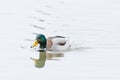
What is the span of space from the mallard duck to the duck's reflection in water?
340 millimetres

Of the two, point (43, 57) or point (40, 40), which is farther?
point (40, 40)

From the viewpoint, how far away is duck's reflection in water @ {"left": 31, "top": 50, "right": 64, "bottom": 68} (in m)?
20.4

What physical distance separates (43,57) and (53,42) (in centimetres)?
146

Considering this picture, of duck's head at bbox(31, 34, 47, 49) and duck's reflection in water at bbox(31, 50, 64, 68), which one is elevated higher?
duck's head at bbox(31, 34, 47, 49)

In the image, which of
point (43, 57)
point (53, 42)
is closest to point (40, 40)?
point (53, 42)

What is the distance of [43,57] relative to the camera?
70.1 ft

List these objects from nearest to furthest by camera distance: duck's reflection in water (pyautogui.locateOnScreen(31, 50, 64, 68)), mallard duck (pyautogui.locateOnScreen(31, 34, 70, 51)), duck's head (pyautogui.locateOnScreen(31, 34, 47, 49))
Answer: duck's reflection in water (pyautogui.locateOnScreen(31, 50, 64, 68)) < mallard duck (pyautogui.locateOnScreen(31, 34, 70, 51)) < duck's head (pyautogui.locateOnScreen(31, 34, 47, 49))

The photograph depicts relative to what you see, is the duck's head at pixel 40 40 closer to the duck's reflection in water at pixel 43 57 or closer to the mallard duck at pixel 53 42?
the mallard duck at pixel 53 42

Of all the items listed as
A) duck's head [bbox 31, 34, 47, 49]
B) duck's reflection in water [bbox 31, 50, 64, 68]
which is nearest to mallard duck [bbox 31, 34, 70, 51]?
duck's head [bbox 31, 34, 47, 49]

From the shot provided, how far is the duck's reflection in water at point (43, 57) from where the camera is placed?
66.8ft

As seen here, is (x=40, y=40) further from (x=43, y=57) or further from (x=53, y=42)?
(x=43, y=57)

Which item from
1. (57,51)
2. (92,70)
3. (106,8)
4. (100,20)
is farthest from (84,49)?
(106,8)

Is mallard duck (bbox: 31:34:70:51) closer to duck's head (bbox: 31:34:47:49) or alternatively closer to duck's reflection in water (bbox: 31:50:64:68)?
duck's head (bbox: 31:34:47:49)

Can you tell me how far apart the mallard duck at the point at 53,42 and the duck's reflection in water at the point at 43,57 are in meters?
0.34
